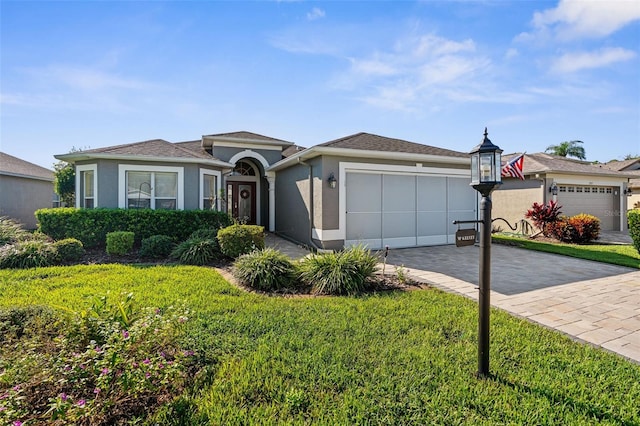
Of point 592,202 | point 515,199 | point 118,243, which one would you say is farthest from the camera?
point 592,202

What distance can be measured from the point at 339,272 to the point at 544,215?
12350 mm

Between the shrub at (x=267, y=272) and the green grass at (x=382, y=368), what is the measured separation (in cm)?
84

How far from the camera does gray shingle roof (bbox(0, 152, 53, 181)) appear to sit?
14.9 meters

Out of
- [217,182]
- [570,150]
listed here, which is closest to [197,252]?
[217,182]

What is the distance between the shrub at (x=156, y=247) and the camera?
9312 mm

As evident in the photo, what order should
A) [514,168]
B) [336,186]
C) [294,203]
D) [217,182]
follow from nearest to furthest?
[336,186] < [514,168] < [294,203] < [217,182]

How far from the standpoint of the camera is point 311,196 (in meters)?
10.5

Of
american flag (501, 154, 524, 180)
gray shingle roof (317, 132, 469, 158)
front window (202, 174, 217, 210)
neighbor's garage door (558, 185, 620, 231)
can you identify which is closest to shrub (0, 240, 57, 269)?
front window (202, 174, 217, 210)

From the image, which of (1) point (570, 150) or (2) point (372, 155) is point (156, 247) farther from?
(1) point (570, 150)

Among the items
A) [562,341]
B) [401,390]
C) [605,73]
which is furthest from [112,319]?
[605,73]

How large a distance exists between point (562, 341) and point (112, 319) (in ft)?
17.1

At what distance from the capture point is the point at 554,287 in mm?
6363

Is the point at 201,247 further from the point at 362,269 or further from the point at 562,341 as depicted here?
the point at 562,341

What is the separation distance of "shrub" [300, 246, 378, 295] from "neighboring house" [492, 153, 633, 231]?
13.0 meters
